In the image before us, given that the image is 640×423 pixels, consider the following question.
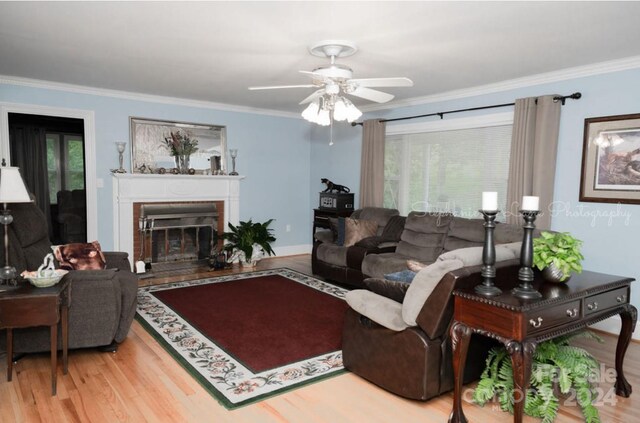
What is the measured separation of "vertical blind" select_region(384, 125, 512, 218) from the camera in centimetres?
490

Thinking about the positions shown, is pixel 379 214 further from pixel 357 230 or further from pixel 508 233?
pixel 508 233

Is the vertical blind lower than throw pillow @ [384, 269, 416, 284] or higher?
higher

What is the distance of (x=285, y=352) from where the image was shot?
3.29m

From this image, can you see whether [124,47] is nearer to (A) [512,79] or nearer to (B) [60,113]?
(B) [60,113]

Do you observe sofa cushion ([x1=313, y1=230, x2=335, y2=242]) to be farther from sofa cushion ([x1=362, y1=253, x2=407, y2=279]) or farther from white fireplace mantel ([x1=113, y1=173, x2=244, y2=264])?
white fireplace mantel ([x1=113, y1=173, x2=244, y2=264])

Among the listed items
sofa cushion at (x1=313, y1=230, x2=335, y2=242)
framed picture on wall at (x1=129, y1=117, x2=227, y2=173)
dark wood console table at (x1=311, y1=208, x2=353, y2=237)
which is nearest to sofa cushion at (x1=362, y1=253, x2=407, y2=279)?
sofa cushion at (x1=313, y1=230, x2=335, y2=242)

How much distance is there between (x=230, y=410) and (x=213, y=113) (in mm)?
4880

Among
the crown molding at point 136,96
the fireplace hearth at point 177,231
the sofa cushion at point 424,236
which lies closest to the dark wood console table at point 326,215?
the sofa cushion at point 424,236

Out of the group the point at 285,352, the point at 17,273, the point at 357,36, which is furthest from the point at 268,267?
the point at 357,36

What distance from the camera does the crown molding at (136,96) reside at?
4.93m

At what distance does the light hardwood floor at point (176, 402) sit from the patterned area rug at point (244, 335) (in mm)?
125

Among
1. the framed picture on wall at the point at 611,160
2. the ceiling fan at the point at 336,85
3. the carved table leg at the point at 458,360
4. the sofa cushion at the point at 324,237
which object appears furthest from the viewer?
the sofa cushion at the point at 324,237

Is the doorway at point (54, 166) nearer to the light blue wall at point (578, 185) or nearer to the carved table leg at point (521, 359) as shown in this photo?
the light blue wall at point (578, 185)

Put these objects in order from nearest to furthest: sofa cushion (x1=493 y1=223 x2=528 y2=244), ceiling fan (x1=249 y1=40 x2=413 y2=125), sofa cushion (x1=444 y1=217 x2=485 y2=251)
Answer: ceiling fan (x1=249 y1=40 x2=413 y2=125), sofa cushion (x1=493 y1=223 x2=528 y2=244), sofa cushion (x1=444 y1=217 x2=485 y2=251)
